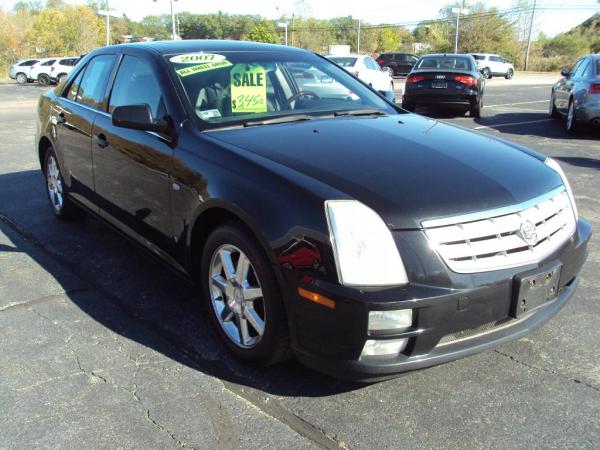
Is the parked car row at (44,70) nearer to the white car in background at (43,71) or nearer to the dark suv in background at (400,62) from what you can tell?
the white car in background at (43,71)

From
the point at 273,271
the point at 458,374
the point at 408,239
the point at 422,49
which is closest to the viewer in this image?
the point at 408,239

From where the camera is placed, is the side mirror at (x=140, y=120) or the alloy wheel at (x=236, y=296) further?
the side mirror at (x=140, y=120)

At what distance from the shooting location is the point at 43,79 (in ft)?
108

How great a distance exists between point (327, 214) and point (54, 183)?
4.00 m

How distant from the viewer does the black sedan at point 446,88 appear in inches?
520

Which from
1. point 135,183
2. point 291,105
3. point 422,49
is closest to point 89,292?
point 135,183

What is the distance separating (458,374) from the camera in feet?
9.52

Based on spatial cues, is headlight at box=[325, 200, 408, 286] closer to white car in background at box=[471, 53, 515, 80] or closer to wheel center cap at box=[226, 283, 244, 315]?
wheel center cap at box=[226, 283, 244, 315]

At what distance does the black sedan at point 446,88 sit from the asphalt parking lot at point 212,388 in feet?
32.1

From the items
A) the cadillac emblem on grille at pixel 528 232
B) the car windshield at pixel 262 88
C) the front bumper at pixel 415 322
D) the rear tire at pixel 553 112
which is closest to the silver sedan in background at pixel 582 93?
the rear tire at pixel 553 112

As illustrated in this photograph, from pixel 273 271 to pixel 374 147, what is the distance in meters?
0.95

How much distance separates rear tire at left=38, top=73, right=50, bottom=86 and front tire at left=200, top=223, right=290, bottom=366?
34.0 m

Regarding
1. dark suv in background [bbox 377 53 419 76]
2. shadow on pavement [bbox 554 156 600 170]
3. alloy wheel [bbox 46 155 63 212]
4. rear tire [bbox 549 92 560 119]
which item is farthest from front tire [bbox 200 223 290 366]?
dark suv in background [bbox 377 53 419 76]

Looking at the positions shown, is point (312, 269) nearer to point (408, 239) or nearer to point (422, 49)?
point (408, 239)
